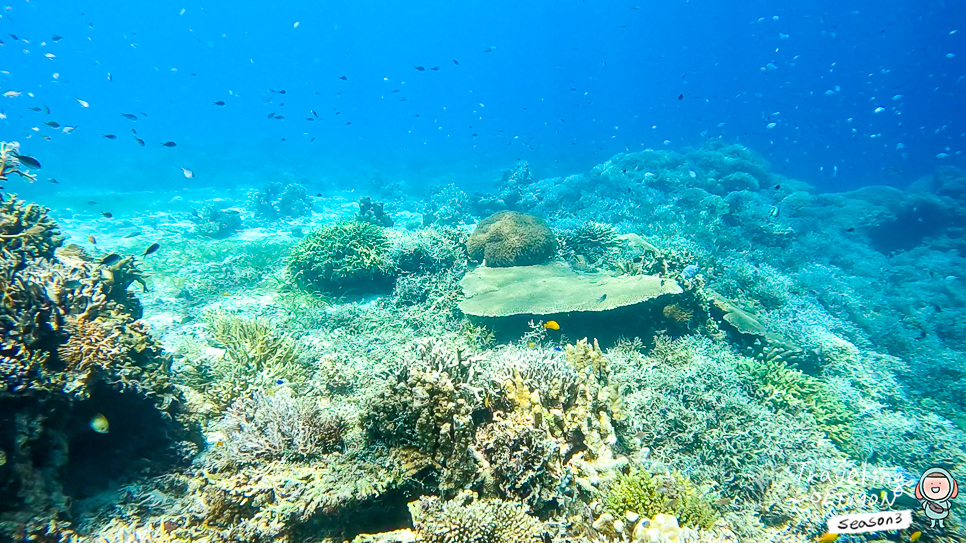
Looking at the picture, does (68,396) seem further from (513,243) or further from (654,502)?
(513,243)

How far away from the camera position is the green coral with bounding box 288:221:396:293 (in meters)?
9.84

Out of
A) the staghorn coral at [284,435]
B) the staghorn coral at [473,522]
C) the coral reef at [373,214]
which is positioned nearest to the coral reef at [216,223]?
the coral reef at [373,214]

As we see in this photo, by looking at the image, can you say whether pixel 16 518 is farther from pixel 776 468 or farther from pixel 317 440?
pixel 776 468

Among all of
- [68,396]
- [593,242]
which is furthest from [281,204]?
[68,396]

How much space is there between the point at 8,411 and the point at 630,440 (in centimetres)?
609

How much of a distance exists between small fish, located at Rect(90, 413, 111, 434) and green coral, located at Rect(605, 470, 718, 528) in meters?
4.93

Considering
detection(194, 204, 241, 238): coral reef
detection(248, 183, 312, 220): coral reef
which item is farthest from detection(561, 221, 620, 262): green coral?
detection(248, 183, 312, 220): coral reef

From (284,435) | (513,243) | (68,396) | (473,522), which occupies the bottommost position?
(473,522)

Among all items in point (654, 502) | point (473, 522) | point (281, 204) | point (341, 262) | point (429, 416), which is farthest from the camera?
point (281, 204)

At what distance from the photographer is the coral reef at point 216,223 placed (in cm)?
1859

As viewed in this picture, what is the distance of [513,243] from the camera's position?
9797mm

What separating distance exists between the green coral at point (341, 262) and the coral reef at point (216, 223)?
37.9 ft

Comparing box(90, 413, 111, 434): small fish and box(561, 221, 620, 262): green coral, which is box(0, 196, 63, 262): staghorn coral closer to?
box(90, 413, 111, 434): small fish

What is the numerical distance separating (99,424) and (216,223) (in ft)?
60.6
